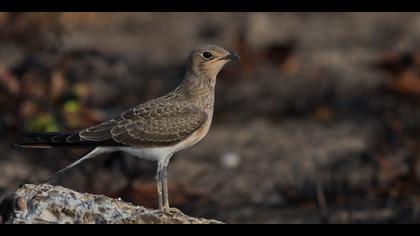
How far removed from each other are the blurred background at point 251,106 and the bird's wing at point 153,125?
95 cm

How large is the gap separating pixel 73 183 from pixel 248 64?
472cm

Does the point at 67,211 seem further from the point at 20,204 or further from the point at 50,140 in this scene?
the point at 50,140

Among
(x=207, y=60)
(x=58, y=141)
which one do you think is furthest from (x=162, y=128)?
(x=58, y=141)

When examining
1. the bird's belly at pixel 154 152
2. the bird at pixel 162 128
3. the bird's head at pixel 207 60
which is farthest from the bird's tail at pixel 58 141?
the bird's head at pixel 207 60

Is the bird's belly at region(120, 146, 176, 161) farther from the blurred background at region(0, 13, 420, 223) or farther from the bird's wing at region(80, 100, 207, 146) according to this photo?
the blurred background at region(0, 13, 420, 223)

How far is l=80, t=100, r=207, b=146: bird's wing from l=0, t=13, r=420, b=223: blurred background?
95 centimetres

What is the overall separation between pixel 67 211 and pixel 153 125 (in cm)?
159

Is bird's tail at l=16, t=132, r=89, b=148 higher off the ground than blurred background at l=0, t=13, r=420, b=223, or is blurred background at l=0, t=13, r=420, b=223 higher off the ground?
blurred background at l=0, t=13, r=420, b=223

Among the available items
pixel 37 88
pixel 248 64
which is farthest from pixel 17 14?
pixel 248 64

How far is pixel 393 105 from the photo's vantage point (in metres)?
12.6

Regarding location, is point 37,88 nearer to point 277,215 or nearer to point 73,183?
point 73,183

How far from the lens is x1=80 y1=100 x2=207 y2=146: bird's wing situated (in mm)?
7062

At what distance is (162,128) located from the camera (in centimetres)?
716

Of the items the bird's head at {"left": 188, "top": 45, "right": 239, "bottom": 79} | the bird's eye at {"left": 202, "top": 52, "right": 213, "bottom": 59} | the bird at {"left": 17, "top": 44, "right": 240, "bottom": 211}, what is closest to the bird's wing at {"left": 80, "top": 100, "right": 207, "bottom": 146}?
the bird at {"left": 17, "top": 44, "right": 240, "bottom": 211}
